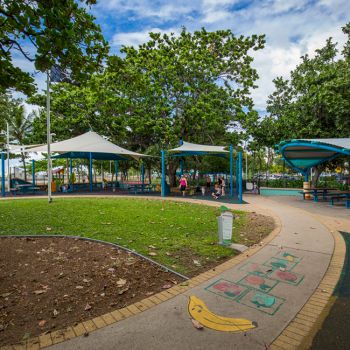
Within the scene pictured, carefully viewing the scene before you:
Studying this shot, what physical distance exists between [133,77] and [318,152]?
47.5ft

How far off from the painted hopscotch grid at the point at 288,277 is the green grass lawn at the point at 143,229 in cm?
108

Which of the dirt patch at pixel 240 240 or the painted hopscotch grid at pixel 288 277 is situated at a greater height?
the dirt patch at pixel 240 240

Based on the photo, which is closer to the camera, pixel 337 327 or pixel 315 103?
pixel 337 327

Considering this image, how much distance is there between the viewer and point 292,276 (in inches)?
170

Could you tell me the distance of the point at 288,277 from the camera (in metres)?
4.28

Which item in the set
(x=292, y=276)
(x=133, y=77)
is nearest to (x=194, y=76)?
(x=133, y=77)

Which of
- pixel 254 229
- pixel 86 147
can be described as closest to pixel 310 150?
pixel 254 229

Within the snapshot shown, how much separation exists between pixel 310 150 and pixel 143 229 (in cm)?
1245

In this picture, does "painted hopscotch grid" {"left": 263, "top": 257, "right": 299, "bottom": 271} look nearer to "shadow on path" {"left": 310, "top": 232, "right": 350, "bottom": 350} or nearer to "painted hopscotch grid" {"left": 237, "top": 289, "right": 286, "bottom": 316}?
"shadow on path" {"left": 310, "top": 232, "right": 350, "bottom": 350}

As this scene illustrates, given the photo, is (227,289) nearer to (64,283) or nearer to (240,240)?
(64,283)

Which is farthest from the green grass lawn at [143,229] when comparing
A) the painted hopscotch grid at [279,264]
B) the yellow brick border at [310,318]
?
the yellow brick border at [310,318]

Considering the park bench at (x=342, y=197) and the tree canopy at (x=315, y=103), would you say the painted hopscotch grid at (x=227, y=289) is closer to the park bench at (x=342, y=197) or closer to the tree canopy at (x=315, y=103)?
the park bench at (x=342, y=197)

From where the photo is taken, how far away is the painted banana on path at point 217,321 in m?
2.92

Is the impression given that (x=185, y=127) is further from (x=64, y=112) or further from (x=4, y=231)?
(x=4, y=231)
